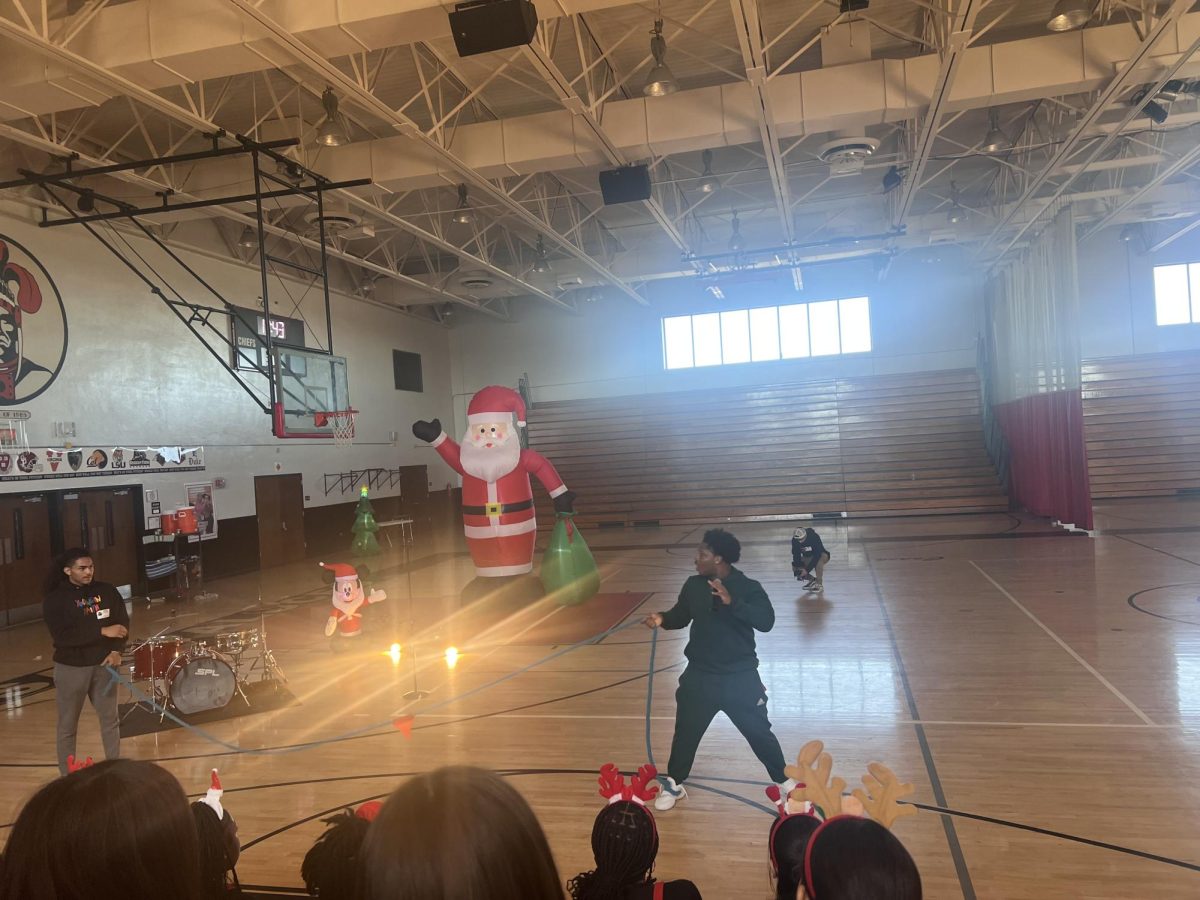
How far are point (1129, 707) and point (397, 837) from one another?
6.32 m

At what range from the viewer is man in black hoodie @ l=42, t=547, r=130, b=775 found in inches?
204

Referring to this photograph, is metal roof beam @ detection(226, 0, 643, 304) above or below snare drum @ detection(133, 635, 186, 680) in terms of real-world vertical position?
above

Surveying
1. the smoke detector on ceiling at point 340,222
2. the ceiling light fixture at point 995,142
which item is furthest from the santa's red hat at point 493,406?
the ceiling light fixture at point 995,142

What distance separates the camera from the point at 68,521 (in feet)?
42.6

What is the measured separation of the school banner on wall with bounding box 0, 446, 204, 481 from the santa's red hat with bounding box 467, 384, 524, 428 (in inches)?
287

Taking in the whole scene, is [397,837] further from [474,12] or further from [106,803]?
[474,12]

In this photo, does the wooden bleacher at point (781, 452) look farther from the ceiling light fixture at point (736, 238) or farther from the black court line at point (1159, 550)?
the ceiling light fixture at point (736, 238)

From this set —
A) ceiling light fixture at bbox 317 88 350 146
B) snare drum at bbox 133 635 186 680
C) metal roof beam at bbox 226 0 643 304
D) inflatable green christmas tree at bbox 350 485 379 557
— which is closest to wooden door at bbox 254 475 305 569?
inflatable green christmas tree at bbox 350 485 379 557

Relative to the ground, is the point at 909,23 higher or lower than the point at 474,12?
higher

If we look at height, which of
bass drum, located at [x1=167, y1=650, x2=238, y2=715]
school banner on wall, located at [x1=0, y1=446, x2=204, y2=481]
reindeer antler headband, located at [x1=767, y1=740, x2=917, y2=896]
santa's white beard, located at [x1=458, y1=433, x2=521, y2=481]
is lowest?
bass drum, located at [x1=167, y1=650, x2=238, y2=715]

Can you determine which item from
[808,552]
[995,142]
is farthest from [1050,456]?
[808,552]

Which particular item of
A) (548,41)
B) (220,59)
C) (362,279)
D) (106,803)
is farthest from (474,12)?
(362,279)

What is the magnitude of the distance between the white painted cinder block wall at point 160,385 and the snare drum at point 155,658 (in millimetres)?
6910

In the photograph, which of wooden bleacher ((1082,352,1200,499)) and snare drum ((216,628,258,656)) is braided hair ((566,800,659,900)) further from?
wooden bleacher ((1082,352,1200,499))
